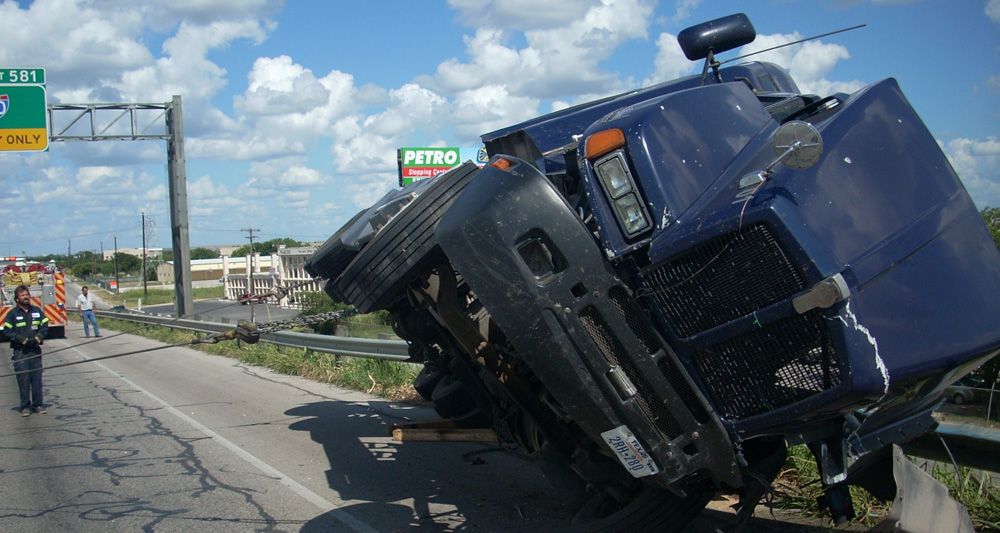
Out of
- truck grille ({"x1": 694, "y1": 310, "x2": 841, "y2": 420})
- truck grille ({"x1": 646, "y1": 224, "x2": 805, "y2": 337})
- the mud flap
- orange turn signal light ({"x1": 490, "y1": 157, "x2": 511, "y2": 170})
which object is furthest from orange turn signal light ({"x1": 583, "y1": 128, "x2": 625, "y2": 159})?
the mud flap

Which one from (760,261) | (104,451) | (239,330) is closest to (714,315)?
(760,261)

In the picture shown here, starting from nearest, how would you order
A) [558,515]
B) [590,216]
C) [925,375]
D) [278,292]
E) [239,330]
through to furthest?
1. [925,375]
2. [590,216]
3. [558,515]
4. [239,330]
5. [278,292]

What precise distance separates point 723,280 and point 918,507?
1.34 m

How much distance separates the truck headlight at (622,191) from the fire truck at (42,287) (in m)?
25.5

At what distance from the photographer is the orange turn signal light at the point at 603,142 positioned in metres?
3.40

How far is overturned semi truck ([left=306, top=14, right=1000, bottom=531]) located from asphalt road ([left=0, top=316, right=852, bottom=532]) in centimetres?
173

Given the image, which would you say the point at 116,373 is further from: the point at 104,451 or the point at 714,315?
the point at 714,315

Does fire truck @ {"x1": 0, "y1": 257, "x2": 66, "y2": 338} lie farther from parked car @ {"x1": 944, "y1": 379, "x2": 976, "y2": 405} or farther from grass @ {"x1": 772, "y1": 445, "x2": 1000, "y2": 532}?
parked car @ {"x1": 944, "y1": 379, "x2": 976, "y2": 405}

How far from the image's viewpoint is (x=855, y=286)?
9.70 feet

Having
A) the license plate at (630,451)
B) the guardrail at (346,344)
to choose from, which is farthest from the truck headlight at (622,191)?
the guardrail at (346,344)

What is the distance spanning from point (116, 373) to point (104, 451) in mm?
7570

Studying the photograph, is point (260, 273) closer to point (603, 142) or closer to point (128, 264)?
point (603, 142)

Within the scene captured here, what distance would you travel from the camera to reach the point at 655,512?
12.4 ft

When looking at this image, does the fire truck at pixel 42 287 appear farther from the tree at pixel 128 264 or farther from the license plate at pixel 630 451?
the tree at pixel 128 264
